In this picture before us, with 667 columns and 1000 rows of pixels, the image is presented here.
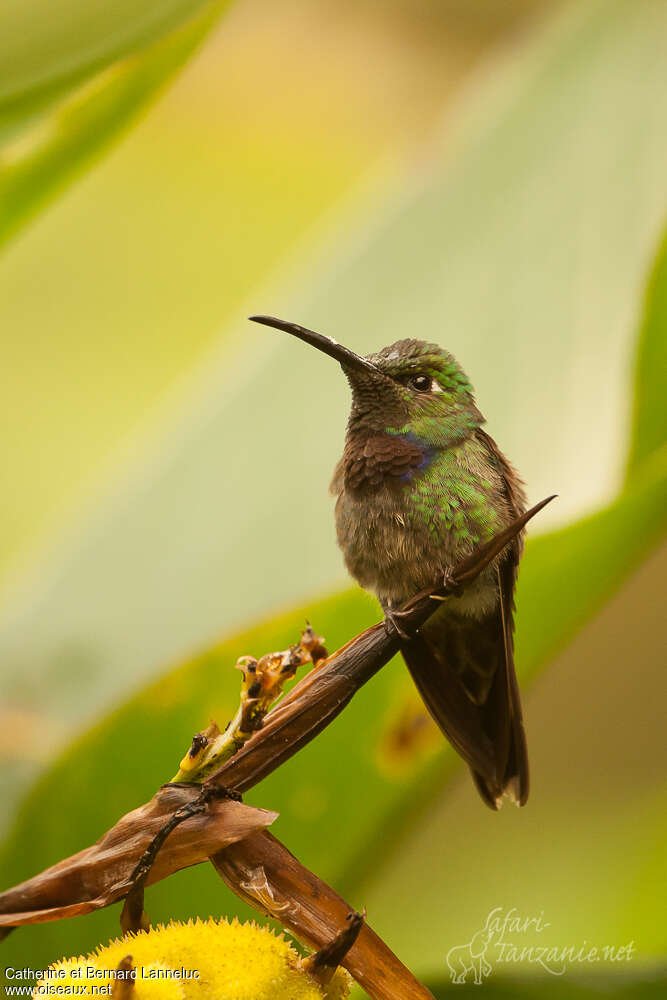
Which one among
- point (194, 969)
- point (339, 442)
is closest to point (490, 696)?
point (194, 969)

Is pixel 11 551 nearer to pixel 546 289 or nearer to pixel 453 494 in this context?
pixel 546 289

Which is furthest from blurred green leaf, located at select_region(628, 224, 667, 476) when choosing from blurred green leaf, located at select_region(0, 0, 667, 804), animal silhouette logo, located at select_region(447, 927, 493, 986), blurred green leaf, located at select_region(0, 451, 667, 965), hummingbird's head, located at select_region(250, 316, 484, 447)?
animal silhouette logo, located at select_region(447, 927, 493, 986)

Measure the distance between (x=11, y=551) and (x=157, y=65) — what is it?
5.79 ft

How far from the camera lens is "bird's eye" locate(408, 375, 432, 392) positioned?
70cm

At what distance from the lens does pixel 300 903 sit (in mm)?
478

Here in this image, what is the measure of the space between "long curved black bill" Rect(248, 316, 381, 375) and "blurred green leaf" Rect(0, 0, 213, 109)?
16cm

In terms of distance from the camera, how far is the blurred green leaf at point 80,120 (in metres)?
0.52

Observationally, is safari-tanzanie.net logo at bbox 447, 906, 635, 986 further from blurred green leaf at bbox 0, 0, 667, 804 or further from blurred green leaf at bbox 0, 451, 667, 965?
blurred green leaf at bbox 0, 0, 667, 804

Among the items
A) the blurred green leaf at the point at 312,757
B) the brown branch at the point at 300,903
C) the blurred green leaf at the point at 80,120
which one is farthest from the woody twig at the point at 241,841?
the blurred green leaf at the point at 80,120

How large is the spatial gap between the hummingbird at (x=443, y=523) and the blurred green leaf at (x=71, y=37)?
233 mm

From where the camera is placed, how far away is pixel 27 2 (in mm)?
549

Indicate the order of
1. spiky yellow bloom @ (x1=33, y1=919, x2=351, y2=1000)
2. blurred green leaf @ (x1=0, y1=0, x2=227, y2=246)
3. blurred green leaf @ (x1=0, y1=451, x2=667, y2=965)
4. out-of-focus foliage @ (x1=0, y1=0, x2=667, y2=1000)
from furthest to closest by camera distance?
out-of-focus foliage @ (x1=0, y1=0, x2=667, y2=1000) < blurred green leaf @ (x1=0, y1=451, x2=667, y2=965) < blurred green leaf @ (x1=0, y1=0, x2=227, y2=246) < spiky yellow bloom @ (x1=33, y1=919, x2=351, y2=1000)

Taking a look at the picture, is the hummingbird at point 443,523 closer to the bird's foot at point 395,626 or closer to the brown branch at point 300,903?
the bird's foot at point 395,626

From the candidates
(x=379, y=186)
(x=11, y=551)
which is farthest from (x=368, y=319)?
A: (x=11, y=551)
